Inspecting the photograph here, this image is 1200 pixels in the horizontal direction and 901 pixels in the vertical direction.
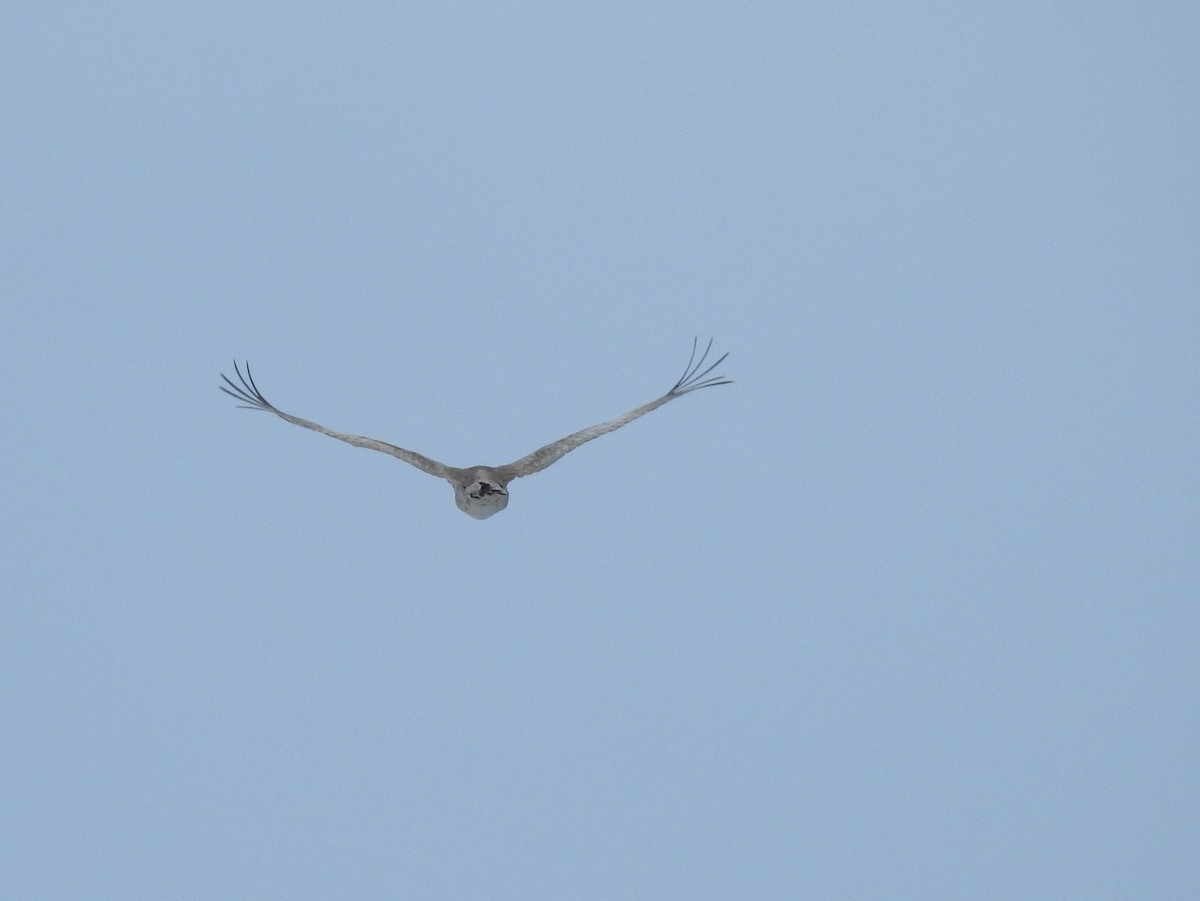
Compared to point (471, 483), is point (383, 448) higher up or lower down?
higher up

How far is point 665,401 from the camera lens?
2217 centimetres

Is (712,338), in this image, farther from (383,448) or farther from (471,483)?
(383,448)

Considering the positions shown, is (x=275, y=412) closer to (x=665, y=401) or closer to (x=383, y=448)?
(x=383, y=448)

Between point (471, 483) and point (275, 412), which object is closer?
point (471, 483)

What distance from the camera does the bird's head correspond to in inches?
809

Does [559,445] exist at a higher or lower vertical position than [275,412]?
lower

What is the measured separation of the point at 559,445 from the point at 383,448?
12.3ft

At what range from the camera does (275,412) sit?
22.3 meters

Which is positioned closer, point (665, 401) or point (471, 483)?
point (471, 483)

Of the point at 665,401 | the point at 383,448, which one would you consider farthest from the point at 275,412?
the point at 665,401

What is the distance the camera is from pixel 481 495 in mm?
20578

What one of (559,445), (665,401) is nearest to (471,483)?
(559,445)

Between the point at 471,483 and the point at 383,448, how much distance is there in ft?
8.76

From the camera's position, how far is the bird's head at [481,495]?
2055 cm
